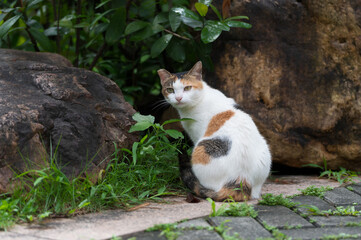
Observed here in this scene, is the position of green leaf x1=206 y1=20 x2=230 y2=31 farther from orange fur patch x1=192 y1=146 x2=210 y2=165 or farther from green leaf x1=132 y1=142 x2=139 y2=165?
A: green leaf x1=132 y1=142 x2=139 y2=165

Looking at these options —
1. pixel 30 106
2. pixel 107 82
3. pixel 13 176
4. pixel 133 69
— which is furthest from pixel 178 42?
pixel 13 176

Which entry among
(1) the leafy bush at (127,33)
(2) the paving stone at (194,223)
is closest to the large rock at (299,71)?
(1) the leafy bush at (127,33)

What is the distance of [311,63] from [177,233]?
2.63 m

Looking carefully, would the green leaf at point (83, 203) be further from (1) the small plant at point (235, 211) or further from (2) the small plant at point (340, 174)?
(2) the small plant at point (340, 174)

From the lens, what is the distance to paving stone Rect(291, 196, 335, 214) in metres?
3.24

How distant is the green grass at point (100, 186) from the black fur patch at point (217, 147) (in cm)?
34

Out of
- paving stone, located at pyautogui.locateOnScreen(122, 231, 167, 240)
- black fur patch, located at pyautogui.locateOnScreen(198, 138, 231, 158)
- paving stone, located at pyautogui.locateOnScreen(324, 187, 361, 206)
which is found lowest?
paving stone, located at pyautogui.locateOnScreen(324, 187, 361, 206)

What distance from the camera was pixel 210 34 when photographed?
4047mm

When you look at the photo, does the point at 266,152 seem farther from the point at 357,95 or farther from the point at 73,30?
the point at 73,30

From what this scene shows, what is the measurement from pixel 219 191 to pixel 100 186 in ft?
3.06

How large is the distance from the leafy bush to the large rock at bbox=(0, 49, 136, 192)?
0.73 m

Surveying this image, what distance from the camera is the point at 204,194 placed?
353cm

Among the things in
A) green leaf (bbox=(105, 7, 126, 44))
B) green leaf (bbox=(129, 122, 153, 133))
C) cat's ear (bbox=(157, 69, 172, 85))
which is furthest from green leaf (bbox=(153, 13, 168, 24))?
green leaf (bbox=(129, 122, 153, 133))

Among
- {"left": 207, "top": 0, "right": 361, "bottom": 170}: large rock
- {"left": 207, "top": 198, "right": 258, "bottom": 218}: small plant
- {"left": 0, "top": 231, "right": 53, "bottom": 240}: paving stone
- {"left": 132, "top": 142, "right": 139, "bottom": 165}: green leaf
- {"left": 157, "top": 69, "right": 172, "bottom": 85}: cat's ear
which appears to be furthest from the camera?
{"left": 207, "top": 0, "right": 361, "bottom": 170}: large rock
